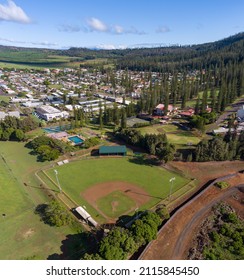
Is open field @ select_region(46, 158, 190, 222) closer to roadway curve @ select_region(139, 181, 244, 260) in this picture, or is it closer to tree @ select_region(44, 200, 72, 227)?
tree @ select_region(44, 200, 72, 227)

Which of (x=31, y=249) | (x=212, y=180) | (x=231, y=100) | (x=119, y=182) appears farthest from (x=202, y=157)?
(x=231, y=100)

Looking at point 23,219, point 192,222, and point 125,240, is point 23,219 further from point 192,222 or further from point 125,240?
point 192,222

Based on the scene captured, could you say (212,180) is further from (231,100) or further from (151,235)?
(231,100)

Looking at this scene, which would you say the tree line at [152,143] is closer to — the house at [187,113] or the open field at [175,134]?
the open field at [175,134]


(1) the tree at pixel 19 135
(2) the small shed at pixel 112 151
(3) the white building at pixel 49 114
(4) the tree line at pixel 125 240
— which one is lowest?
(4) the tree line at pixel 125 240

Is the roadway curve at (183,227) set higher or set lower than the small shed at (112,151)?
lower

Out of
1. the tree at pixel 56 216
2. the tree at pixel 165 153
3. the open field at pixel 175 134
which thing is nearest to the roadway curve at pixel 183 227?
the tree at pixel 165 153

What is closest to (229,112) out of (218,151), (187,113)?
(187,113)
